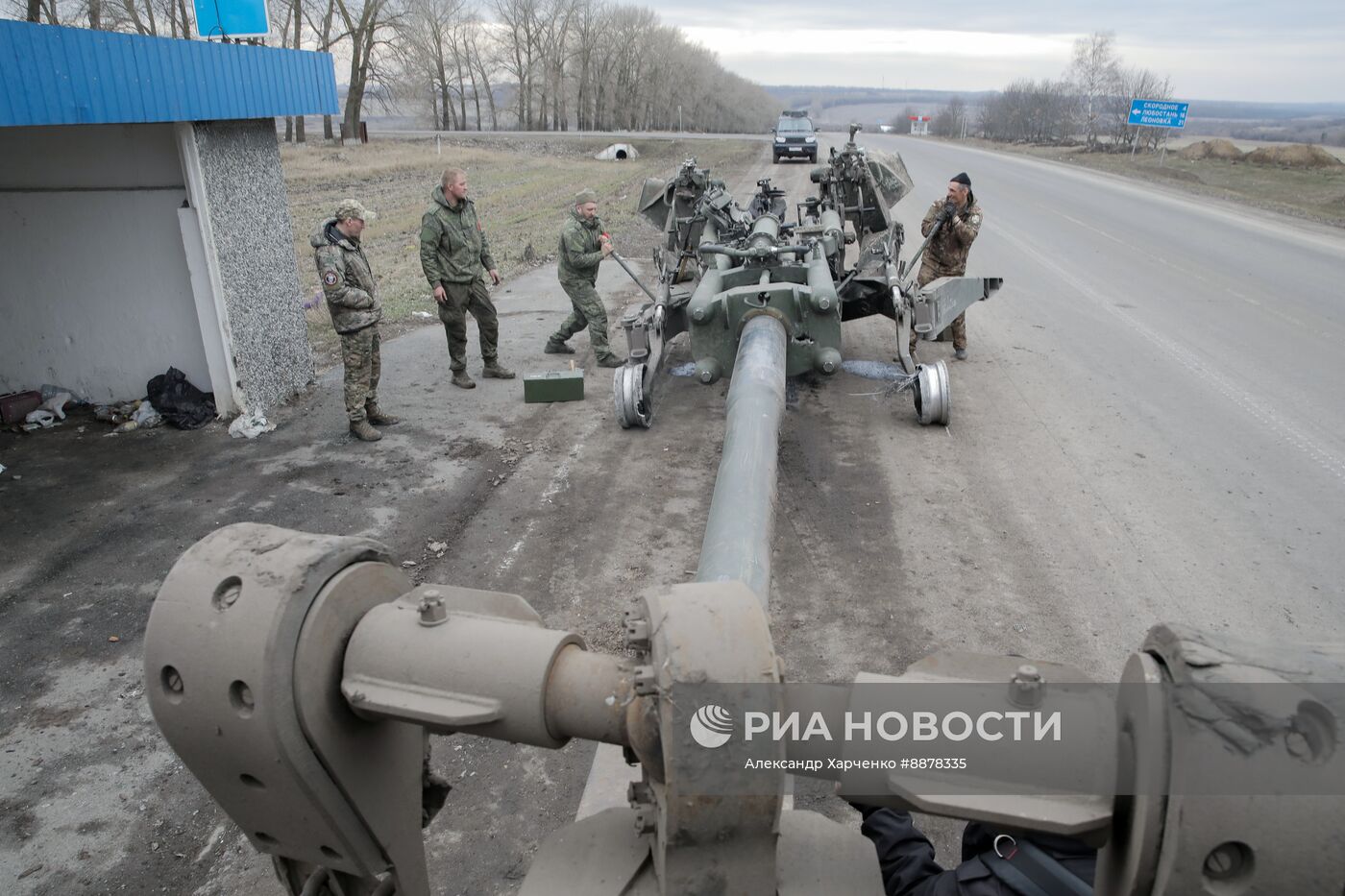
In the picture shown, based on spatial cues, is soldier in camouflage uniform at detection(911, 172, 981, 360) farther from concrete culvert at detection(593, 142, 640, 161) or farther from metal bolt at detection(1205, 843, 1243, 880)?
concrete culvert at detection(593, 142, 640, 161)

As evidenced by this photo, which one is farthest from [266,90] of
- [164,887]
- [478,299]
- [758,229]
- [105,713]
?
[164,887]

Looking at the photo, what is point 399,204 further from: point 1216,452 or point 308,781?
point 308,781

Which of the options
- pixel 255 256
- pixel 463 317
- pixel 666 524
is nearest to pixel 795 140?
pixel 463 317

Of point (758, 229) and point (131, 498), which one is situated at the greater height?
point (758, 229)

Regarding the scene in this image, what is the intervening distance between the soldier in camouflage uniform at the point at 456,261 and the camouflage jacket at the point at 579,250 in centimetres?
84

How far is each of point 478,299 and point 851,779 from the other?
7924 millimetres

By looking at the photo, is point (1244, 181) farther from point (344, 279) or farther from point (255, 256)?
point (255, 256)

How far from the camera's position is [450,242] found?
8570mm

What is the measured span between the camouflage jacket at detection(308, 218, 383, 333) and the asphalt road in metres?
1.01

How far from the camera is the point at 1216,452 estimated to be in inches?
289

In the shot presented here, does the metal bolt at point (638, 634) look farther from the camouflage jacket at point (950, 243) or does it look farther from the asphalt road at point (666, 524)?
the camouflage jacket at point (950, 243)

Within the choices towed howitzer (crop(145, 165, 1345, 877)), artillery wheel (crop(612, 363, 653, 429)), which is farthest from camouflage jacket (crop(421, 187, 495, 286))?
towed howitzer (crop(145, 165, 1345, 877))

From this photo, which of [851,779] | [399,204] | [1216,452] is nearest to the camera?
[851,779]

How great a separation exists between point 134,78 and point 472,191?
2110cm
